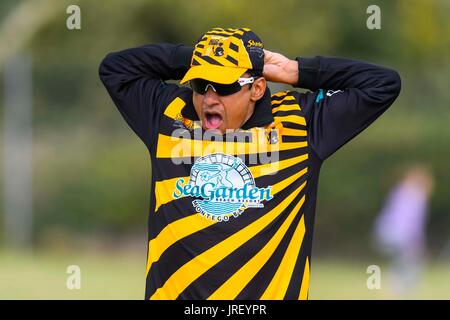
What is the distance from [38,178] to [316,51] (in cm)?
445

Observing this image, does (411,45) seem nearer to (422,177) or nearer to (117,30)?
(422,177)

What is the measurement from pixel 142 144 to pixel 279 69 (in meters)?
9.40

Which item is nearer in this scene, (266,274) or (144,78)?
(266,274)

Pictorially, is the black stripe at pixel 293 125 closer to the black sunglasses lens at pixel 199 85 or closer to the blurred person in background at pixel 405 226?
the black sunglasses lens at pixel 199 85

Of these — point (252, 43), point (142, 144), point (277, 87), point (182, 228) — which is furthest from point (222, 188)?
point (142, 144)

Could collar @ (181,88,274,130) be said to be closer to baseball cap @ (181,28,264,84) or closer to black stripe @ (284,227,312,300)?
baseball cap @ (181,28,264,84)

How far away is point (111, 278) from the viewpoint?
36.9 ft

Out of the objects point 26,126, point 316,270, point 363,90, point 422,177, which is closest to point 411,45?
point 422,177

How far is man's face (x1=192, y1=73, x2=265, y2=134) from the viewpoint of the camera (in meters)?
4.24

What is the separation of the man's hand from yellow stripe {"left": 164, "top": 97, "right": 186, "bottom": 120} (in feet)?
1.30

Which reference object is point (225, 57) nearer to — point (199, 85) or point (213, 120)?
point (199, 85)

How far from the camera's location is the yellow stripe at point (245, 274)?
4211 mm

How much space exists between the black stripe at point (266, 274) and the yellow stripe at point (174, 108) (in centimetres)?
71

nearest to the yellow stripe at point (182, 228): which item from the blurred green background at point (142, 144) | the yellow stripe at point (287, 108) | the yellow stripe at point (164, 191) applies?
the yellow stripe at point (164, 191)
